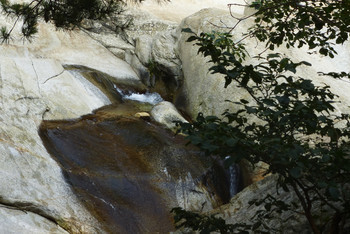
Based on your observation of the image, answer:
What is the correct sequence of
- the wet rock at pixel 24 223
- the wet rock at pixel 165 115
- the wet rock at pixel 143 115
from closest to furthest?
the wet rock at pixel 24 223
the wet rock at pixel 165 115
the wet rock at pixel 143 115

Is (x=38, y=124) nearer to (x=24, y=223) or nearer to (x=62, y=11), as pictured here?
(x=24, y=223)

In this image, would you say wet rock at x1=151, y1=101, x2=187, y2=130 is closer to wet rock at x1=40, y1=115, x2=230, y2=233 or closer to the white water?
wet rock at x1=40, y1=115, x2=230, y2=233

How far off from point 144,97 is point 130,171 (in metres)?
4.48

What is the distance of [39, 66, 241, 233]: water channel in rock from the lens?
5.63 meters

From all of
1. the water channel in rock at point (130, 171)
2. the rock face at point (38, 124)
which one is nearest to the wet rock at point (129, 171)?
the water channel in rock at point (130, 171)

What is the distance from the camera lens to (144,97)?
10.7 m

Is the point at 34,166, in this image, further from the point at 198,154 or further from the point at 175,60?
the point at 175,60

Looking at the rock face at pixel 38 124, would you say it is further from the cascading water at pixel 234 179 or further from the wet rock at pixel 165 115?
the cascading water at pixel 234 179

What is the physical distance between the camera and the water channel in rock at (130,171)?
563 centimetres

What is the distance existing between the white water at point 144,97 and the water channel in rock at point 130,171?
8.57ft

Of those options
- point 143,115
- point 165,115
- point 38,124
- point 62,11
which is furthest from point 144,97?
point 62,11

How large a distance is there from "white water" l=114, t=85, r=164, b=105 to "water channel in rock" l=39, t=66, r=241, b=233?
2611 millimetres

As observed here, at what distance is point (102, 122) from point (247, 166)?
253 cm

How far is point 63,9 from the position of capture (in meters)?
Result: 4.46
